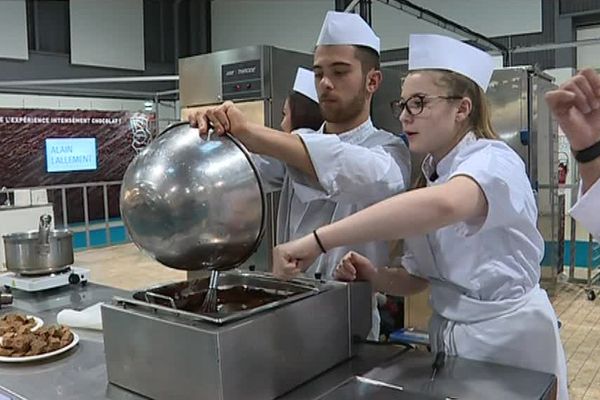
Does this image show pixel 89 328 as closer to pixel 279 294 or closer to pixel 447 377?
pixel 279 294

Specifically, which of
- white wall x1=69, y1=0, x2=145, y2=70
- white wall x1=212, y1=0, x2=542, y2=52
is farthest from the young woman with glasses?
white wall x1=69, y1=0, x2=145, y2=70

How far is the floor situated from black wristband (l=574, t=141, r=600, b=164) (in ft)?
7.70

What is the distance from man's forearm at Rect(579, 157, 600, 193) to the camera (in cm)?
107

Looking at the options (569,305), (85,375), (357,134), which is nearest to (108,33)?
(569,305)

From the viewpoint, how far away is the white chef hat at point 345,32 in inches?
56.8

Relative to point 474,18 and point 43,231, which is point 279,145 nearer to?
point 43,231

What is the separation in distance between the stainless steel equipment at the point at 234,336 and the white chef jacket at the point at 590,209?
44 cm

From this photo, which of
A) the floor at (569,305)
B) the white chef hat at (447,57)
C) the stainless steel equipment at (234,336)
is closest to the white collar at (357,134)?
the white chef hat at (447,57)

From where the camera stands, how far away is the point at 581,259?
20.0 feet

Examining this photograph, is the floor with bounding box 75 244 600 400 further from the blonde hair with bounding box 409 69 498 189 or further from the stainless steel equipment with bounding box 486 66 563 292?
the blonde hair with bounding box 409 69 498 189

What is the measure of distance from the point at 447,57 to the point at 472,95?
94 millimetres

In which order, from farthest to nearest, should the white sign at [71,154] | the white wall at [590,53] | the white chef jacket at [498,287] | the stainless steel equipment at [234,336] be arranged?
the white sign at [71,154] → the white wall at [590,53] → the white chef jacket at [498,287] → the stainless steel equipment at [234,336]

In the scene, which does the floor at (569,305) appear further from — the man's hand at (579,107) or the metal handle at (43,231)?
the man's hand at (579,107)

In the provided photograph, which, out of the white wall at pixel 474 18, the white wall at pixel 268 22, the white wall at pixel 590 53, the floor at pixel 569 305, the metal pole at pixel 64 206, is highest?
the white wall at pixel 268 22
